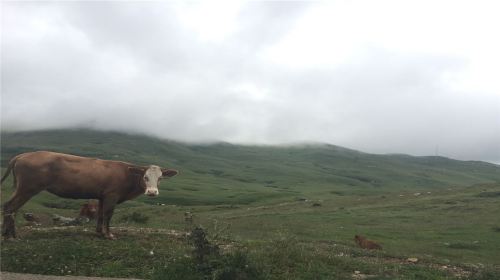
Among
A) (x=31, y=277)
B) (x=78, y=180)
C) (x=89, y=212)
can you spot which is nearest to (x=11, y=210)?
(x=78, y=180)

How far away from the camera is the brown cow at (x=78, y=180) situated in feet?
51.7

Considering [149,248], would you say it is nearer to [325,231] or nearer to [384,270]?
[384,270]

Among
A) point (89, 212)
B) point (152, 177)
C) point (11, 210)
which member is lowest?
point (89, 212)

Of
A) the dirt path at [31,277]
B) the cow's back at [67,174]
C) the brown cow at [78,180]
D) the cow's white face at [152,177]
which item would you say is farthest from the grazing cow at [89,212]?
the dirt path at [31,277]

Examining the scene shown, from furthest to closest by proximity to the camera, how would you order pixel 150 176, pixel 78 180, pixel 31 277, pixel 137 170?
pixel 137 170, pixel 150 176, pixel 78 180, pixel 31 277

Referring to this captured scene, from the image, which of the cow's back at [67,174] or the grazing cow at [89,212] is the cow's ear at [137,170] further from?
the grazing cow at [89,212]

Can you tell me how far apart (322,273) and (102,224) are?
811cm

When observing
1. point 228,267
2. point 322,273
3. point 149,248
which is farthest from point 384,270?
point 149,248

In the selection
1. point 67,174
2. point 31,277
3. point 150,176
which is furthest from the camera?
point 150,176

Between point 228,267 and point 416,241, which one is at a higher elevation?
point 228,267

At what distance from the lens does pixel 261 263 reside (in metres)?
13.5

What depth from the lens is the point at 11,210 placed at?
1559 centimetres

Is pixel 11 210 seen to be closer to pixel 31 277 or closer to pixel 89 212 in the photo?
pixel 31 277

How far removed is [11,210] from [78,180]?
7.55 feet
